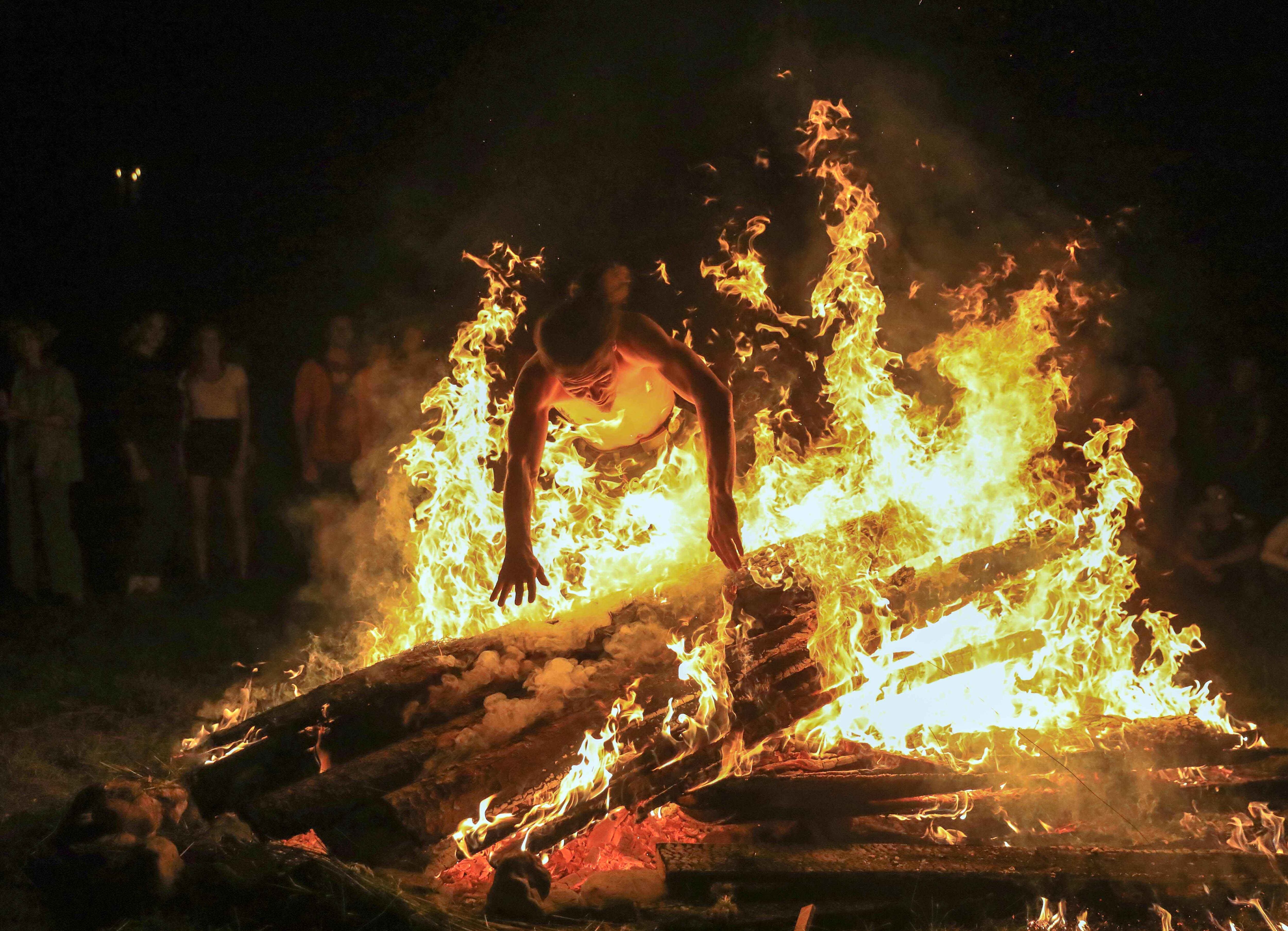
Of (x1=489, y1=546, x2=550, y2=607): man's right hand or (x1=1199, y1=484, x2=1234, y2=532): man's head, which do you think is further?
(x1=1199, y1=484, x2=1234, y2=532): man's head

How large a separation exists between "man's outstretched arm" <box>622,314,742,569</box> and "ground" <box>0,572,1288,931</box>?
1.86m

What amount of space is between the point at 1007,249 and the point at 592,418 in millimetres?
5869

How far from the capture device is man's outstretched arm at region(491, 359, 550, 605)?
4.63m

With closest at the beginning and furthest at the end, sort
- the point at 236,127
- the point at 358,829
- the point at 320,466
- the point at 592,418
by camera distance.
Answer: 1. the point at 358,829
2. the point at 592,418
3. the point at 320,466
4. the point at 236,127

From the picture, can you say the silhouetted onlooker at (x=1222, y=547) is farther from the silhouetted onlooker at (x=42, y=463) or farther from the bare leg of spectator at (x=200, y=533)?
the silhouetted onlooker at (x=42, y=463)

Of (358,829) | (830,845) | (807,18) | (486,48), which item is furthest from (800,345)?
(358,829)

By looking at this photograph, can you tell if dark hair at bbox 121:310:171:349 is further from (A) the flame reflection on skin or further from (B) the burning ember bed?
(B) the burning ember bed

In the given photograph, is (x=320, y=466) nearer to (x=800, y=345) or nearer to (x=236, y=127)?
(x=800, y=345)

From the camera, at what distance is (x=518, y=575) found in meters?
4.62

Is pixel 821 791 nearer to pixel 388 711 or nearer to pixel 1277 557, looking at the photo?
pixel 388 711

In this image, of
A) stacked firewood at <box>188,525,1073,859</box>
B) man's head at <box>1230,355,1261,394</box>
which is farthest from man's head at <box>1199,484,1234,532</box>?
stacked firewood at <box>188,525,1073,859</box>

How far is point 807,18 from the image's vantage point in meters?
8.70

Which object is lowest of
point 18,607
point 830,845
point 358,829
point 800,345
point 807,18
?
point 830,845

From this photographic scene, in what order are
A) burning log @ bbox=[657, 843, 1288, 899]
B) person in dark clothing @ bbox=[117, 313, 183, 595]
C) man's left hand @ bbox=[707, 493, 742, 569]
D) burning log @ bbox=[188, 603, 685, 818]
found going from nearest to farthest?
1. burning log @ bbox=[657, 843, 1288, 899]
2. burning log @ bbox=[188, 603, 685, 818]
3. man's left hand @ bbox=[707, 493, 742, 569]
4. person in dark clothing @ bbox=[117, 313, 183, 595]
